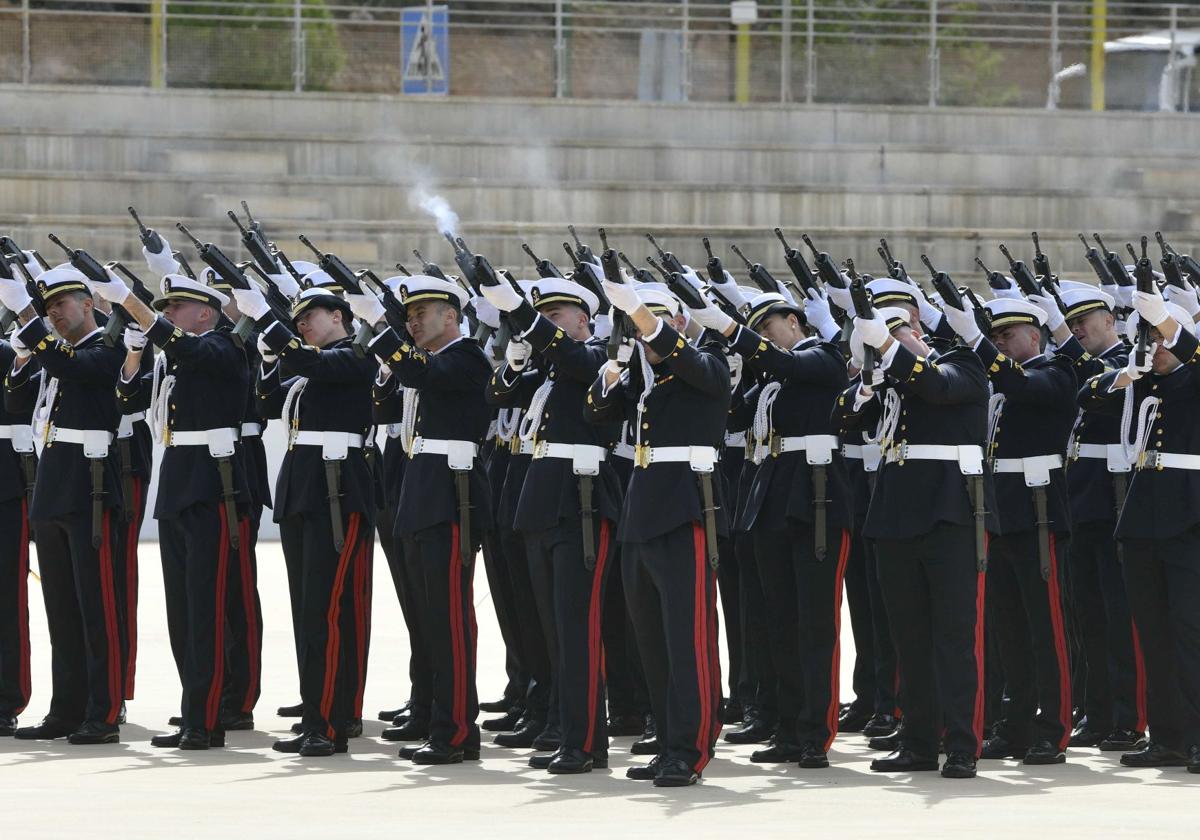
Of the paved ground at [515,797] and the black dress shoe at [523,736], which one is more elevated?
the black dress shoe at [523,736]

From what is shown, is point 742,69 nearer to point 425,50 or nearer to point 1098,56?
point 425,50

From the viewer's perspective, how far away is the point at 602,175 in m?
20.2

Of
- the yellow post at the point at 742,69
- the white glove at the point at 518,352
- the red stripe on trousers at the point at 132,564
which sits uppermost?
the yellow post at the point at 742,69

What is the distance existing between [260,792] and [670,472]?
190cm

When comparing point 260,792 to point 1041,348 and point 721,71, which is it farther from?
point 721,71

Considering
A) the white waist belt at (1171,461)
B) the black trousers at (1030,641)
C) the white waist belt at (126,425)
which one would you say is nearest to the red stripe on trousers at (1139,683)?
the black trousers at (1030,641)

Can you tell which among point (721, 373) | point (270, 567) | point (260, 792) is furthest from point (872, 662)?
point (270, 567)

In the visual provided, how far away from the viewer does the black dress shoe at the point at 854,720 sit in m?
10.6

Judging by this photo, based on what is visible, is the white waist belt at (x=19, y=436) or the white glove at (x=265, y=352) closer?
the white glove at (x=265, y=352)

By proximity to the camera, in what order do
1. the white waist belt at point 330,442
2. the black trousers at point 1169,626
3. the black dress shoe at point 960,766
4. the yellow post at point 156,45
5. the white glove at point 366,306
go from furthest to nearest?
1. the yellow post at point 156,45
2. the white waist belt at point 330,442
3. the white glove at point 366,306
4. the black trousers at point 1169,626
5. the black dress shoe at point 960,766

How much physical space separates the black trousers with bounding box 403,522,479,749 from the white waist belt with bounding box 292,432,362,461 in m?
0.52

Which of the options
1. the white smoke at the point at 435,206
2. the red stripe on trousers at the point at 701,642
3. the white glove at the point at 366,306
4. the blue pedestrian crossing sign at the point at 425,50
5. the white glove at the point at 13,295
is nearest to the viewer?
the red stripe on trousers at the point at 701,642

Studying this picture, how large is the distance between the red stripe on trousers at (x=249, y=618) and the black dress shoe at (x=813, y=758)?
261cm

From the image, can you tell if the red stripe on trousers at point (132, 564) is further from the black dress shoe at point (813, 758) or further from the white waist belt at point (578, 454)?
the black dress shoe at point (813, 758)
